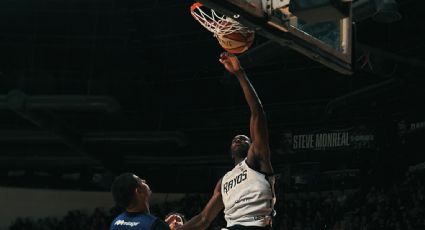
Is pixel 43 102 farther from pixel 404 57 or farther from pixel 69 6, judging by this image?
pixel 404 57

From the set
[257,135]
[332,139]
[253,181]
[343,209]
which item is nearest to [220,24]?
[257,135]

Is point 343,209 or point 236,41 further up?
point 236,41

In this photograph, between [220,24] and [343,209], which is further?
[343,209]

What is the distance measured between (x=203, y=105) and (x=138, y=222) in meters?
19.6

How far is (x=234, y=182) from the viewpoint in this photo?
6.76 m

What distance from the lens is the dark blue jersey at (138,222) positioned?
579 cm

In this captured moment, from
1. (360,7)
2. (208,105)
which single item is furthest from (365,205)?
(360,7)

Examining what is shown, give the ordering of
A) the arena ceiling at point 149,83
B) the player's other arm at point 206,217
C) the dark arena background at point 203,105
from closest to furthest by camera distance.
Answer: the player's other arm at point 206,217, the dark arena background at point 203,105, the arena ceiling at point 149,83

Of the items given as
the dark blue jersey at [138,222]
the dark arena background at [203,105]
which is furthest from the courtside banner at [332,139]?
the dark blue jersey at [138,222]

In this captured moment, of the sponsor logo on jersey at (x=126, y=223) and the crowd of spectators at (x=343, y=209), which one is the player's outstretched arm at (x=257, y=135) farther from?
the crowd of spectators at (x=343, y=209)

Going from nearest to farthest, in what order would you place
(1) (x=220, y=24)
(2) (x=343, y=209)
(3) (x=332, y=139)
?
(1) (x=220, y=24) → (2) (x=343, y=209) → (3) (x=332, y=139)

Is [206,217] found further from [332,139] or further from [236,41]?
[332,139]

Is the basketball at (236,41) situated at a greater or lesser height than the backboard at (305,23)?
lesser

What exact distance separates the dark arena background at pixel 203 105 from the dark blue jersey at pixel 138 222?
13.1 meters
